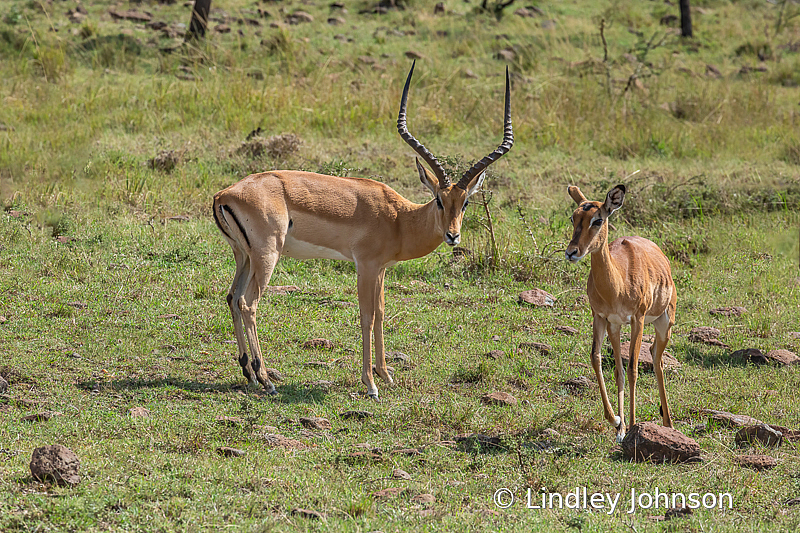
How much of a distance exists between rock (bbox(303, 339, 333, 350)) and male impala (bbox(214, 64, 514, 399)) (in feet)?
1.74

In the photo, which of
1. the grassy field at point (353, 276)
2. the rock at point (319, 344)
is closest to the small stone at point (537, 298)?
the grassy field at point (353, 276)

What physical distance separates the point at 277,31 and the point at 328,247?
10.9 metres

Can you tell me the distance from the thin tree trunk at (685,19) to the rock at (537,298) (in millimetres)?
13652

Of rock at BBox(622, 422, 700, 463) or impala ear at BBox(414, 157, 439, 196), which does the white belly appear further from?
rock at BBox(622, 422, 700, 463)

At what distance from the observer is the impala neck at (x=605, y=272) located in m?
4.95

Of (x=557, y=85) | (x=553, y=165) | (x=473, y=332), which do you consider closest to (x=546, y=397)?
(x=473, y=332)

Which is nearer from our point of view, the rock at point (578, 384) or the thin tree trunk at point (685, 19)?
the rock at point (578, 384)

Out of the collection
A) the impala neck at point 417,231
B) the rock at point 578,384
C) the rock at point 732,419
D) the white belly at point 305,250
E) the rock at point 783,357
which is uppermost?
the impala neck at point 417,231

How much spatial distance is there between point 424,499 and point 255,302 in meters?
2.12

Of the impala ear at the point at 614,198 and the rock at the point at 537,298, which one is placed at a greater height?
the impala ear at the point at 614,198

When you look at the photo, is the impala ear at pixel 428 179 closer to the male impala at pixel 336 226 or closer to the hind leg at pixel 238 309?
the male impala at pixel 336 226

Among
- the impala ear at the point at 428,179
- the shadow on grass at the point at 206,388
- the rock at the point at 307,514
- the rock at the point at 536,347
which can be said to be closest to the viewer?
the rock at the point at 307,514

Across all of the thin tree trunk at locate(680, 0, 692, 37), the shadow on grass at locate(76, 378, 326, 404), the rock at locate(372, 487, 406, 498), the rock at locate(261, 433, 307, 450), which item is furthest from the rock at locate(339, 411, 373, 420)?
the thin tree trunk at locate(680, 0, 692, 37)

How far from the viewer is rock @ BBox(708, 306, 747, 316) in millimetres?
7516
